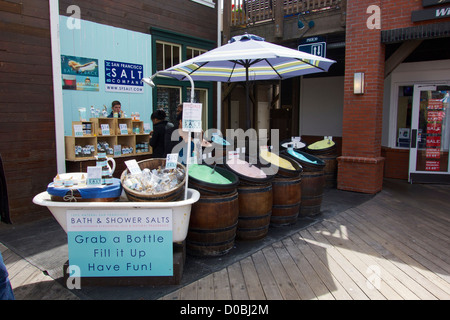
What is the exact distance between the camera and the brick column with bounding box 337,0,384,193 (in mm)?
6359

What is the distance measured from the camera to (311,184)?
4930mm

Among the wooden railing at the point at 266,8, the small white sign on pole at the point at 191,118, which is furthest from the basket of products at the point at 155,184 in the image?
the wooden railing at the point at 266,8

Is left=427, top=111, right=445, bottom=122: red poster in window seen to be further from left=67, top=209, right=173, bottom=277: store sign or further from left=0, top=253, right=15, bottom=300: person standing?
left=0, top=253, right=15, bottom=300: person standing

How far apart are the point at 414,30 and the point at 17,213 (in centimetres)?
700

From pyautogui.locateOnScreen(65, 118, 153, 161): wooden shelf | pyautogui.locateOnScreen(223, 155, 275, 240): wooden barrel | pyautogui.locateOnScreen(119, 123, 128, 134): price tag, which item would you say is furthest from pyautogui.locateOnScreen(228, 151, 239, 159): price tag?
pyautogui.locateOnScreen(119, 123, 128, 134): price tag

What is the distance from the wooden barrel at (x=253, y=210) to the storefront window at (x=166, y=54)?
403 centimetres

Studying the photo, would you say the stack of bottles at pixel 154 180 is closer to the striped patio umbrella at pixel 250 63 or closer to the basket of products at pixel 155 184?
the basket of products at pixel 155 184

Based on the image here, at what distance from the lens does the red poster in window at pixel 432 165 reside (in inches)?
306

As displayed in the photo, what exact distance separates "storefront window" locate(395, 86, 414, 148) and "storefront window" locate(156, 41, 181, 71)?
17.9 ft

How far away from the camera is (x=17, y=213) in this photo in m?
4.76

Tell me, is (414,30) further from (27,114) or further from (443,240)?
(27,114)

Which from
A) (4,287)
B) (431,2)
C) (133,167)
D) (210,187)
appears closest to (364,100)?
(431,2)
